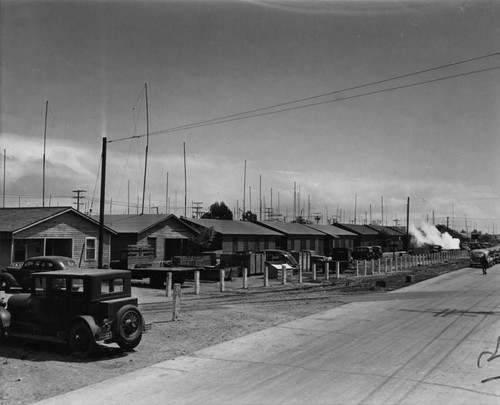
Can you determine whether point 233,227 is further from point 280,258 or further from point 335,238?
point 335,238

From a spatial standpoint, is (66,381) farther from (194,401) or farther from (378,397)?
(378,397)

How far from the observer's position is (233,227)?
46938mm

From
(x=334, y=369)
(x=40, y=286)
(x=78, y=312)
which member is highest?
(x=40, y=286)

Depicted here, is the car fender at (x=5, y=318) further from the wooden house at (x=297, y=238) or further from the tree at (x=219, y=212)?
the tree at (x=219, y=212)

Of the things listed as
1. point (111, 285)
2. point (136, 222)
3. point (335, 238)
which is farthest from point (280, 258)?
point (335, 238)

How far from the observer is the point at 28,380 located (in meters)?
7.72

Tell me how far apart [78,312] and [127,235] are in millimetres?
25912

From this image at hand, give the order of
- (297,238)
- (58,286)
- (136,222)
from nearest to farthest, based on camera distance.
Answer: (58,286), (136,222), (297,238)

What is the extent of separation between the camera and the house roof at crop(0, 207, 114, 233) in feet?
80.8

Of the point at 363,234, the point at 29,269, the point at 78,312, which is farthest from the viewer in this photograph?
the point at 363,234

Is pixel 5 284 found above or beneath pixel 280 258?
beneath

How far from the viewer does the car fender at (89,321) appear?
8930 millimetres

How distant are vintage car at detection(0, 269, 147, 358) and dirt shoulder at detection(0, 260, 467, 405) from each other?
0.37m

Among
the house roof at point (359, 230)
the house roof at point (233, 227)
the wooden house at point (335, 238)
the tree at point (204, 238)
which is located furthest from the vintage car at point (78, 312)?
the house roof at point (359, 230)
